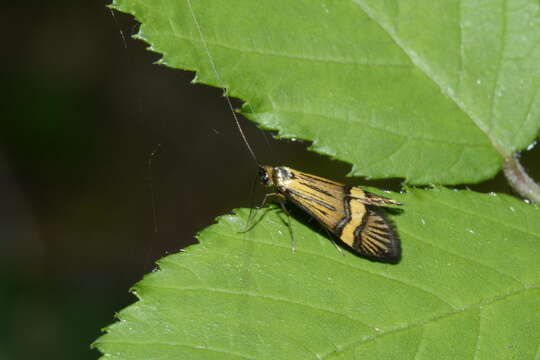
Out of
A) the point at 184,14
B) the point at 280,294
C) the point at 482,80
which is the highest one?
the point at 184,14

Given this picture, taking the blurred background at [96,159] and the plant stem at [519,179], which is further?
the blurred background at [96,159]

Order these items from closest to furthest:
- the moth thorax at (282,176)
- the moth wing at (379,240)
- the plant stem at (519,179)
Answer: the moth wing at (379,240) < the plant stem at (519,179) < the moth thorax at (282,176)

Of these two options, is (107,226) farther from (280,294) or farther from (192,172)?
(280,294)

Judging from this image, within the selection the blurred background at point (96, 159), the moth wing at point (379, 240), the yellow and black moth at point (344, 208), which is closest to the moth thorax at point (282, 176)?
the yellow and black moth at point (344, 208)

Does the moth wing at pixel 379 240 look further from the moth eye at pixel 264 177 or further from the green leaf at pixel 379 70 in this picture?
the moth eye at pixel 264 177

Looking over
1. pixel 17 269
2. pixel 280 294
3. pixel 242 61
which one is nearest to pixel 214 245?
pixel 280 294

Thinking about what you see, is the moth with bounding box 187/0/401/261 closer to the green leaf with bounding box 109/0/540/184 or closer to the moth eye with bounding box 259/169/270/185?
the moth eye with bounding box 259/169/270/185
